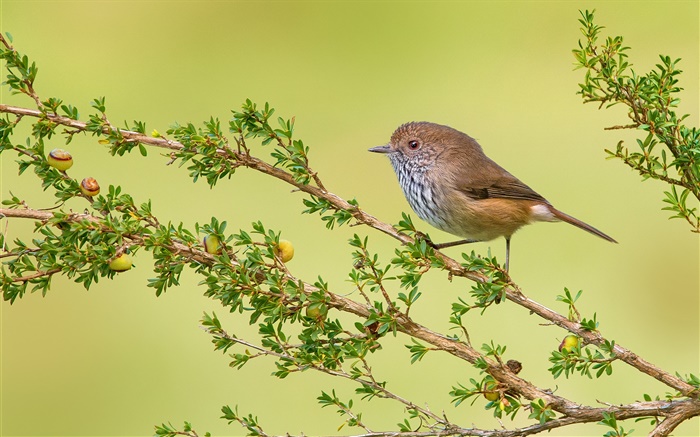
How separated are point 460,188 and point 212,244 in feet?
3.46

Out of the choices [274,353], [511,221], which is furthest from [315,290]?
[511,221]

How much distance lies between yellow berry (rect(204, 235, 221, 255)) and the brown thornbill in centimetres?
96

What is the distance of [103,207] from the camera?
153cm

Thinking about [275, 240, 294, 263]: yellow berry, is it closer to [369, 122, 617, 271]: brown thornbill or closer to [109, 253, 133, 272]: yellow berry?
[109, 253, 133, 272]: yellow berry

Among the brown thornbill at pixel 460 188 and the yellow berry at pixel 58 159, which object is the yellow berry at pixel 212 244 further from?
the brown thornbill at pixel 460 188

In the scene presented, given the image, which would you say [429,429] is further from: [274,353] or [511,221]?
[511,221]

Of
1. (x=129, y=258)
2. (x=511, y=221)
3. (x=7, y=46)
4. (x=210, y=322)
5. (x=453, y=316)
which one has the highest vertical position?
(x=7, y=46)

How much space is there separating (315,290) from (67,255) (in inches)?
18.3

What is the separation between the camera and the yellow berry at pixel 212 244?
147 cm

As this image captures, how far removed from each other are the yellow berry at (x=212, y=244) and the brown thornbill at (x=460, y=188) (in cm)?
96

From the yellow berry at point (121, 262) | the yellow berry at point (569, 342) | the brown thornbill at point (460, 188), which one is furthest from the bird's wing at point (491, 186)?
the yellow berry at point (121, 262)

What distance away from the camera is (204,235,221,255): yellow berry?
1468mm

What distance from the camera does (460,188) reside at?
7.66 ft

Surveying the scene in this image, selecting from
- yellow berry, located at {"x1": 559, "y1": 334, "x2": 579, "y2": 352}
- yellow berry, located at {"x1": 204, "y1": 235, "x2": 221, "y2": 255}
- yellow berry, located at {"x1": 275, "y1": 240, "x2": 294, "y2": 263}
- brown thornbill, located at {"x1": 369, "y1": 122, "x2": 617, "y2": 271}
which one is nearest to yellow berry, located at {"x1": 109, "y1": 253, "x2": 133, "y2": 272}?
yellow berry, located at {"x1": 204, "y1": 235, "x2": 221, "y2": 255}
